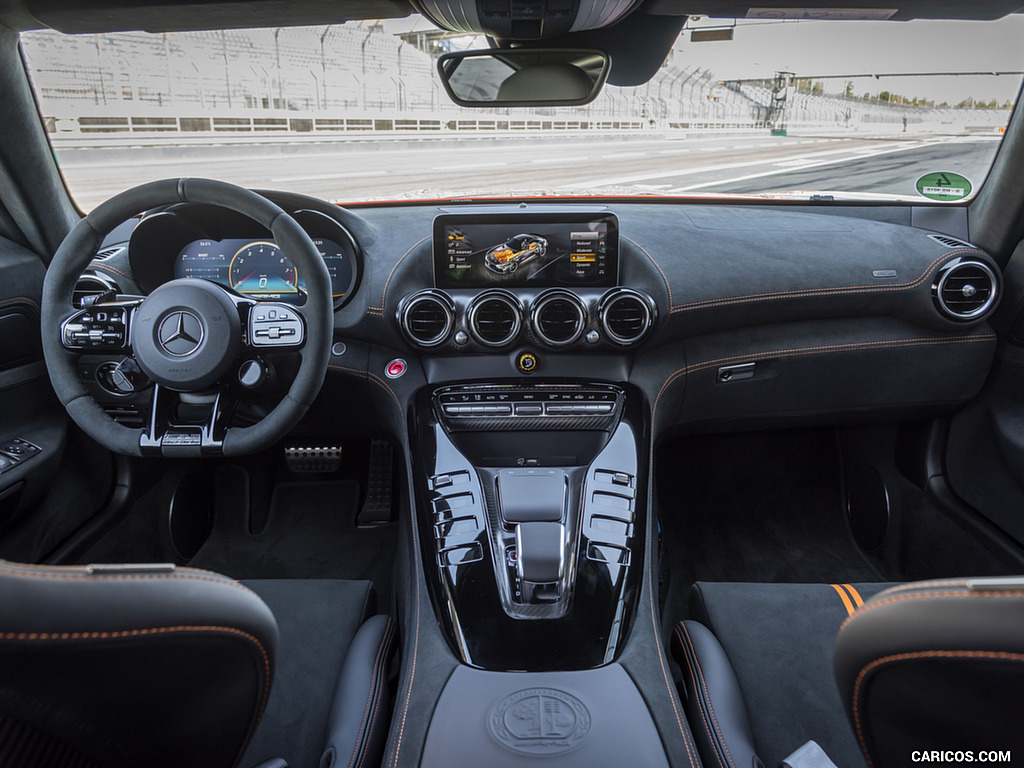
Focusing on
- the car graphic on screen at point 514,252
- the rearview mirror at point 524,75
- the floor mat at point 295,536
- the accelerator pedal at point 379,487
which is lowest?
the floor mat at point 295,536

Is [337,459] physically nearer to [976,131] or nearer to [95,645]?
[95,645]

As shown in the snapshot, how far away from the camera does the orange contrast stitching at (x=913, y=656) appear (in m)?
0.75

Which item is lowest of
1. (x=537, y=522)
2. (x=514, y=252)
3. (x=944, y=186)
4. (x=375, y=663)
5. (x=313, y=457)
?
(x=313, y=457)

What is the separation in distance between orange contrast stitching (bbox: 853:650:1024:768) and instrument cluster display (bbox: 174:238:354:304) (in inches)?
82.6

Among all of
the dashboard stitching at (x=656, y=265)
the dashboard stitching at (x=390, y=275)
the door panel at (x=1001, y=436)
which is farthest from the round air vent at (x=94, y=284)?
the door panel at (x=1001, y=436)

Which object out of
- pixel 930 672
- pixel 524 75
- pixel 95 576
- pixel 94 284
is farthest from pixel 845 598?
pixel 94 284

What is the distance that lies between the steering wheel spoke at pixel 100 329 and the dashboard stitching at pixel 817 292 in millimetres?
1756

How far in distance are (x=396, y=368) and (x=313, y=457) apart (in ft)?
2.91

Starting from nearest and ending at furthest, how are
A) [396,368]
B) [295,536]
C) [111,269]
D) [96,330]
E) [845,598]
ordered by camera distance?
1. [96,330]
2. [845,598]
3. [111,269]
4. [396,368]
5. [295,536]

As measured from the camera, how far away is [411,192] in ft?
9.36

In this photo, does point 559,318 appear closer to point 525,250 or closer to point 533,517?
point 525,250

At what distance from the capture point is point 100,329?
72.4 inches

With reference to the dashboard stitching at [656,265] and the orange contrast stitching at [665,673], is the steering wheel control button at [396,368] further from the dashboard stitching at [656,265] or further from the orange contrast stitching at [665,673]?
the orange contrast stitching at [665,673]

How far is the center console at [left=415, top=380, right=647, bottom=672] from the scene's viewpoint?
1.93 metres
